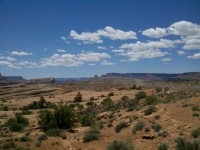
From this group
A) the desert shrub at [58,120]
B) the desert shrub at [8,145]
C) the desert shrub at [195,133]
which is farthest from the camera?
the desert shrub at [58,120]

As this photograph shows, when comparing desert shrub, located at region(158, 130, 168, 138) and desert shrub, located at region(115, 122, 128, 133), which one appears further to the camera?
desert shrub, located at region(115, 122, 128, 133)

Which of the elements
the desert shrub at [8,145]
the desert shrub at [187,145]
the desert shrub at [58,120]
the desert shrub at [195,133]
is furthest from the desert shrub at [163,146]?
the desert shrub at [58,120]

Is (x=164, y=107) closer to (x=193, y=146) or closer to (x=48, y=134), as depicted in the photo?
(x=48, y=134)

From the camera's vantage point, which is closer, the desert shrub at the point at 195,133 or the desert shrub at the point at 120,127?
the desert shrub at the point at 195,133

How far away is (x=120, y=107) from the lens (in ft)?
120

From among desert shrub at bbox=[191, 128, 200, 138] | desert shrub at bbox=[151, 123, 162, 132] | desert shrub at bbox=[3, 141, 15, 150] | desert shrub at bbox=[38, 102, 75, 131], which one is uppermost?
A: desert shrub at bbox=[191, 128, 200, 138]

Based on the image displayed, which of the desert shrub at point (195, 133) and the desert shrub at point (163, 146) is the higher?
the desert shrub at point (195, 133)

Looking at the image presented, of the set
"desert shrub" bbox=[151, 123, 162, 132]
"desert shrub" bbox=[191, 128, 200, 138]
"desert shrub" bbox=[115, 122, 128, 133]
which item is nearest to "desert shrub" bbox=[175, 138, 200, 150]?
"desert shrub" bbox=[191, 128, 200, 138]

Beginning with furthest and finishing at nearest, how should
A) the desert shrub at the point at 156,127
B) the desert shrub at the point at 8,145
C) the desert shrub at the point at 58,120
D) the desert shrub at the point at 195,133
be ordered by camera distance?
1. the desert shrub at the point at 58,120
2. the desert shrub at the point at 156,127
3. the desert shrub at the point at 8,145
4. the desert shrub at the point at 195,133

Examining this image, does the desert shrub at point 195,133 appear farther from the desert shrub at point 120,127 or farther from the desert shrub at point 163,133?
the desert shrub at point 120,127

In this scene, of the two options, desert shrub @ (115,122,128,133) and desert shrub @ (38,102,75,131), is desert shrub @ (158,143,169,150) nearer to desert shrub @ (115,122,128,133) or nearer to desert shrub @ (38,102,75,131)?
desert shrub @ (115,122,128,133)

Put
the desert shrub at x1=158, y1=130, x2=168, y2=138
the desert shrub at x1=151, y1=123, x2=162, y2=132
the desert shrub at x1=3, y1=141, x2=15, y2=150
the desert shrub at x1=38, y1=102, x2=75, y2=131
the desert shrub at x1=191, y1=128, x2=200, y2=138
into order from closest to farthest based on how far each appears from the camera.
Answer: the desert shrub at x1=191, y1=128, x2=200, y2=138, the desert shrub at x1=158, y1=130, x2=168, y2=138, the desert shrub at x1=3, y1=141, x2=15, y2=150, the desert shrub at x1=151, y1=123, x2=162, y2=132, the desert shrub at x1=38, y1=102, x2=75, y2=131

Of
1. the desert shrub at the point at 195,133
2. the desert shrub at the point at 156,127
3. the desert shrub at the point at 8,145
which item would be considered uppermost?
the desert shrub at the point at 195,133

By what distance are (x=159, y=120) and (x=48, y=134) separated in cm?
812
